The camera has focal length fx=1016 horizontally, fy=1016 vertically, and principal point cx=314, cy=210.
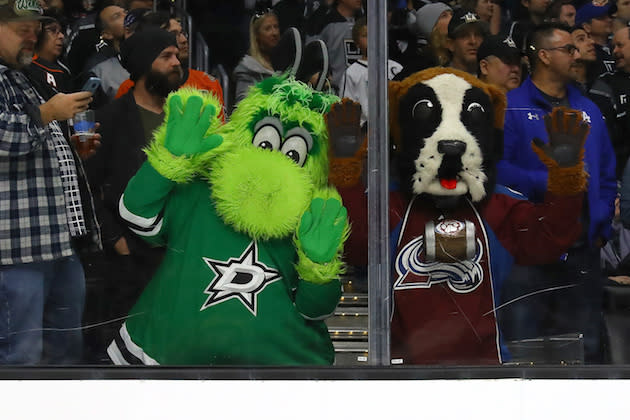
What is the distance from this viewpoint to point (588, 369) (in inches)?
107

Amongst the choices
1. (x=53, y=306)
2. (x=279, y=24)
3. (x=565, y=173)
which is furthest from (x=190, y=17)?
(x=565, y=173)

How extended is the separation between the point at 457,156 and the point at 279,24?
0.60 metres

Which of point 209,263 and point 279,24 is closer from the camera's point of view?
point 279,24

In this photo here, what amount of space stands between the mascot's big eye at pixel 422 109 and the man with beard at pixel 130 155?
64 cm

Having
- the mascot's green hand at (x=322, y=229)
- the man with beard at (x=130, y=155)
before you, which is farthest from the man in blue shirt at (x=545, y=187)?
the man with beard at (x=130, y=155)

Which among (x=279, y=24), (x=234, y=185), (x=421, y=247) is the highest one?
(x=279, y=24)

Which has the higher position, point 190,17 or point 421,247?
point 190,17

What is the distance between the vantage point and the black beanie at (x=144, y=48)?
2.66 m

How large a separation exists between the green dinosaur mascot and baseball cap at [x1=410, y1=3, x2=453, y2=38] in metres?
0.29

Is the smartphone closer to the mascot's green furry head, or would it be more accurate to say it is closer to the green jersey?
the green jersey

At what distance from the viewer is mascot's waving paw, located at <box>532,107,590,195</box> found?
265 centimetres

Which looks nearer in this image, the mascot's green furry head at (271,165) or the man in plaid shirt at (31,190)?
the man in plaid shirt at (31,190)

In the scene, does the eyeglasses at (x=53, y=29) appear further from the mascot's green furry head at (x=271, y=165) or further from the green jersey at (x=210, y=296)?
the mascot's green furry head at (x=271, y=165)
